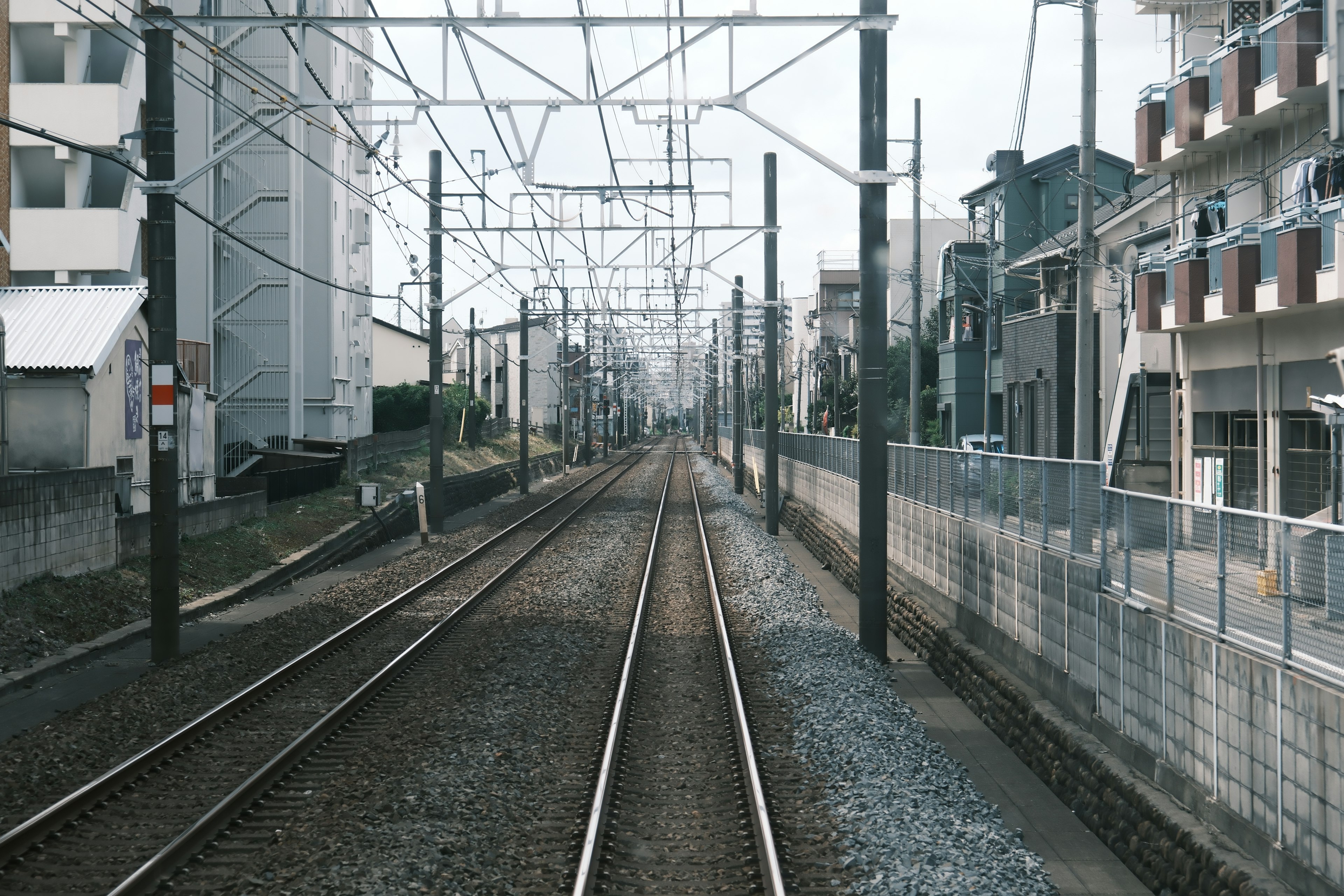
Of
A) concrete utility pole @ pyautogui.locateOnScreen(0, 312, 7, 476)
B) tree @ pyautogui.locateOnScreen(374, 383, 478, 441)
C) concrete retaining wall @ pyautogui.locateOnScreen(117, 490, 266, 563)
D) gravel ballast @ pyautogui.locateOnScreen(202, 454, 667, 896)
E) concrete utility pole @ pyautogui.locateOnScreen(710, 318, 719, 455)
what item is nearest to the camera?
gravel ballast @ pyautogui.locateOnScreen(202, 454, 667, 896)

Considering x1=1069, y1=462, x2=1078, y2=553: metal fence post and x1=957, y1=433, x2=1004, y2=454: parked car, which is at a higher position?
x1=957, y1=433, x2=1004, y2=454: parked car

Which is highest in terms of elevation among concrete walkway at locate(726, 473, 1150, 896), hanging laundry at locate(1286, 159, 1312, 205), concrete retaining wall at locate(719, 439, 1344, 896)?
hanging laundry at locate(1286, 159, 1312, 205)

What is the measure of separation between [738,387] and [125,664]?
95.4 ft

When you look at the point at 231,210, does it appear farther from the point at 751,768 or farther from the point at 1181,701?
the point at 1181,701

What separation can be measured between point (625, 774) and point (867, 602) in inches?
208

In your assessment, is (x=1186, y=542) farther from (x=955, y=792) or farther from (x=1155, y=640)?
(x=955, y=792)

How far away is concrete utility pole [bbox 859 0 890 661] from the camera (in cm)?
1311

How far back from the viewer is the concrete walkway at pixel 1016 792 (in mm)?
7062

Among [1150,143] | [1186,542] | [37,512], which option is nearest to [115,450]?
[37,512]

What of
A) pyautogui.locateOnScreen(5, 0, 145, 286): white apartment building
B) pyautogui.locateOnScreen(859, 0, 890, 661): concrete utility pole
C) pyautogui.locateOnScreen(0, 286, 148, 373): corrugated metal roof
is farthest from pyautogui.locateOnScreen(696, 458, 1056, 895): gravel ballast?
pyautogui.locateOnScreen(5, 0, 145, 286): white apartment building

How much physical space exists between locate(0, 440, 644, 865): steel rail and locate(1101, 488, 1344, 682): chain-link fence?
7.08 meters

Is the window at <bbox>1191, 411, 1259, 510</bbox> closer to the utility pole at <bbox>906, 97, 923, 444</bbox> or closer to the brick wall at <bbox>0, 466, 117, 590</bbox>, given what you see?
the utility pole at <bbox>906, 97, 923, 444</bbox>

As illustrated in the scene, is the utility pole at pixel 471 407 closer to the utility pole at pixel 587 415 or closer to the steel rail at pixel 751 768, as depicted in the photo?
the utility pole at pixel 587 415

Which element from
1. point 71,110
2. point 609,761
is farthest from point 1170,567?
point 71,110
